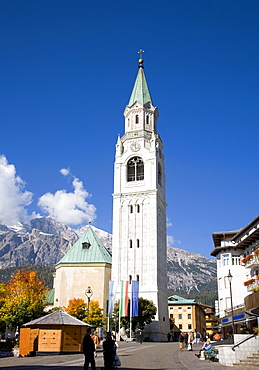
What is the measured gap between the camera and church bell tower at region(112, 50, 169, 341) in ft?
239

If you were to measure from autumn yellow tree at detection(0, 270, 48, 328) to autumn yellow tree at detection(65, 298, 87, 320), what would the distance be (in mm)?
5683

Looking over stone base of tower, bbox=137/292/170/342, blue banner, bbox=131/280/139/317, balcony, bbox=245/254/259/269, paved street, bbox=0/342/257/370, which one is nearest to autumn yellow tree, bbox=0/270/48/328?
blue banner, bbox=131/280/139/317

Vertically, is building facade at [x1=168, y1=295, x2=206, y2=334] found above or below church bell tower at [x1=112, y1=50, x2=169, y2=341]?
below

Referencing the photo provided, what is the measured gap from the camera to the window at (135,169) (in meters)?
81.0

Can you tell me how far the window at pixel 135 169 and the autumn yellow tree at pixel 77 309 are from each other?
25.9 m

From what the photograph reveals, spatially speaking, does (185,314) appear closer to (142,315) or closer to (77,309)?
(142,315)

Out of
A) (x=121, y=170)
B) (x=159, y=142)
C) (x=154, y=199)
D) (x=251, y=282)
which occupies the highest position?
(x=159, y=142)

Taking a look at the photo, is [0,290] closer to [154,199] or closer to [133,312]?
[133,312]

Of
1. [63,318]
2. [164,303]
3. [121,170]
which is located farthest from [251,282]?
[121,170]

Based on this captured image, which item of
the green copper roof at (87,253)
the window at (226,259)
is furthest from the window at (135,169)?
the window at (226,259)

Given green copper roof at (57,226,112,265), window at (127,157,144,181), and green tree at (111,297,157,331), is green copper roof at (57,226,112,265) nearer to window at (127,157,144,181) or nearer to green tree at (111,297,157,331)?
green tree at (111,297,157,331)

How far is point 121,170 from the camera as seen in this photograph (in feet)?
270

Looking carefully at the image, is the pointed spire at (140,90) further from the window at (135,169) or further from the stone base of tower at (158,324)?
the stone base of tower at (158,324)

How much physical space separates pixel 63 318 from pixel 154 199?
152ft
